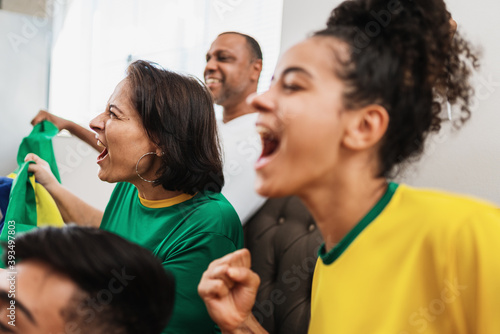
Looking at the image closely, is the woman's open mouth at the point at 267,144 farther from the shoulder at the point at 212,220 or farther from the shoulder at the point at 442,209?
the shoulder at the point at 212,220

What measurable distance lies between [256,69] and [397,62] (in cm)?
153

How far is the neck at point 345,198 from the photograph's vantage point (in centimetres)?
69

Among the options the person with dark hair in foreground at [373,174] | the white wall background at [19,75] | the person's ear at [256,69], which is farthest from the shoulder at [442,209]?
the white wall background at [19,75]

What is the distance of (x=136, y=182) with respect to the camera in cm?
132

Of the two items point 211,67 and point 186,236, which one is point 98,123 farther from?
point 211,67

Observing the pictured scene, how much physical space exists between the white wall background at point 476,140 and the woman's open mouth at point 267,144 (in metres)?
0.55

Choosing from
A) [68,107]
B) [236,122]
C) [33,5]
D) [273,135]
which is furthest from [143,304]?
[33,5]

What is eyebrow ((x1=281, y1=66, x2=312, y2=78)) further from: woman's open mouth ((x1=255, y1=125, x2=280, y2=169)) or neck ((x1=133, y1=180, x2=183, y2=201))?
neck ((x1=133, y1=180, x2=183, y2=201))

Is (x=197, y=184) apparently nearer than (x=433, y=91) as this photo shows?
No

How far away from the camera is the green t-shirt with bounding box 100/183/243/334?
106 centimetres

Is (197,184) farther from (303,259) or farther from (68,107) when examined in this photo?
(68,107)

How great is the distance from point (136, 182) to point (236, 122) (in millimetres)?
649

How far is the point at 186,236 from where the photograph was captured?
1.13 meters

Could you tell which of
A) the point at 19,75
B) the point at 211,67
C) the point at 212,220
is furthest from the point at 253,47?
the point at 19,75
